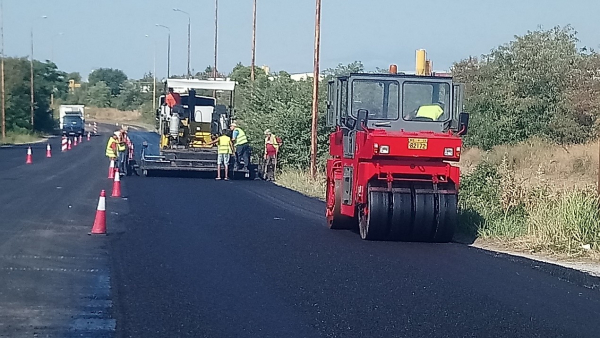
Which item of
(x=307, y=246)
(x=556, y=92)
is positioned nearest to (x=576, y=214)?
(x=307, y=246)

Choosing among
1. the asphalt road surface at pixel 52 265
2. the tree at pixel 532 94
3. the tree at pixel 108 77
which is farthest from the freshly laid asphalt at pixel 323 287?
the tree at pixel 108 77

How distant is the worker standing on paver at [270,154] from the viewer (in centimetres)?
2917

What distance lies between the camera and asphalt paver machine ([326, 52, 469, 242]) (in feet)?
45.4

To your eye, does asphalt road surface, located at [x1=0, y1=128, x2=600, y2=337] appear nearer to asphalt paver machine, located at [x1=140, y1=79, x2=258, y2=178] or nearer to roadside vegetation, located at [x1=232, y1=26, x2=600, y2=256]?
roadside vegetation, located at [x1=232, y1=26, x2=600, y2=256]

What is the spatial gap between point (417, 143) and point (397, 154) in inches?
13.3

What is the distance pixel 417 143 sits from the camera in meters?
13.7

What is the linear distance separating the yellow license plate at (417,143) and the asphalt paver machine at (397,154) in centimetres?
1

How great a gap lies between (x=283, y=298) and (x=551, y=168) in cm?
2062

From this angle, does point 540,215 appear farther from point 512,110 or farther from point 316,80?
point 512,110

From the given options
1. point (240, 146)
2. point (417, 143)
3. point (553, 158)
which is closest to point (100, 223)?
point (417, 143)

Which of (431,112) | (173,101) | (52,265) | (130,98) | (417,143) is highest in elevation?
(130,98)

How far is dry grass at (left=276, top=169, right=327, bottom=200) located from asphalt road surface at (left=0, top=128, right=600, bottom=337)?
737cm

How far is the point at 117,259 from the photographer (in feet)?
39.2

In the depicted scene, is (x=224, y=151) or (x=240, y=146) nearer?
(x=224, y=151)
